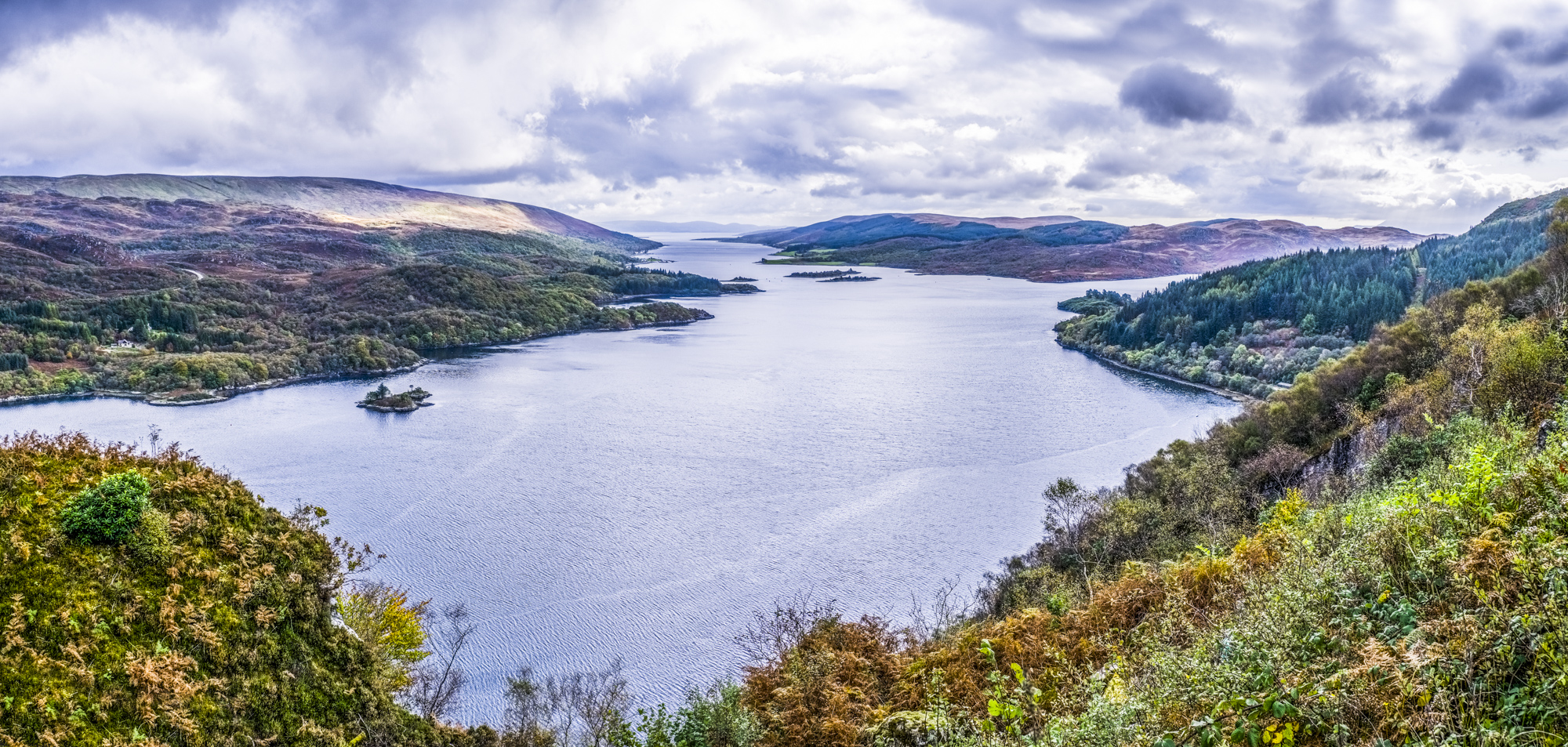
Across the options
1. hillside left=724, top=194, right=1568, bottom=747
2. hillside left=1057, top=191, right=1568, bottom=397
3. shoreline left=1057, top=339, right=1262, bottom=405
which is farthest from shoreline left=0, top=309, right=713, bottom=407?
hillside left=1057, top=191, right=1568, bottom=397

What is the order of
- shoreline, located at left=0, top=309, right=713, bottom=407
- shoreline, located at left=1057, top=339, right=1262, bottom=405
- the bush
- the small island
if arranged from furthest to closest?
1. shoreline, located at left=1057, top=339, right=1262, bottom=405
2. shoreline, located at left=0, top=309, right=713, bottom=407
3. the small island
4. the bush

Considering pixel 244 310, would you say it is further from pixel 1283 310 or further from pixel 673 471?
pixel 1283 310

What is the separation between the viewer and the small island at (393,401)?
2374 inches

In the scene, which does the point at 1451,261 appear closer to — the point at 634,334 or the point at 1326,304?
the point at 1326,304

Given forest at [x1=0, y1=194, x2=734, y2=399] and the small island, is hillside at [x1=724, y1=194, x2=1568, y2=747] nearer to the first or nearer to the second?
the small island

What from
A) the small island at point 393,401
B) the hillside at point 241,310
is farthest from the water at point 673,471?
the hillside at point 241,310

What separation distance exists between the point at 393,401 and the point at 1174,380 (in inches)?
2580

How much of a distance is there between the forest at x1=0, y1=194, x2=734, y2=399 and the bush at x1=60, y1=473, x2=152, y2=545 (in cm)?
6685

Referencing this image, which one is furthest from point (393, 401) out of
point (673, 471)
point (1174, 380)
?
point (1174, 380)

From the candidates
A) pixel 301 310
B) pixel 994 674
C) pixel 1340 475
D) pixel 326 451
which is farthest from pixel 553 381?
pixel 994 674

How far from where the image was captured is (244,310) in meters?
95.5

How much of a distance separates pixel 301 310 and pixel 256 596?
104807mm

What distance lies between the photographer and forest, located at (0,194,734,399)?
237 ft

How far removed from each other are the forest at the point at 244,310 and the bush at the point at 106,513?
66846 mm
